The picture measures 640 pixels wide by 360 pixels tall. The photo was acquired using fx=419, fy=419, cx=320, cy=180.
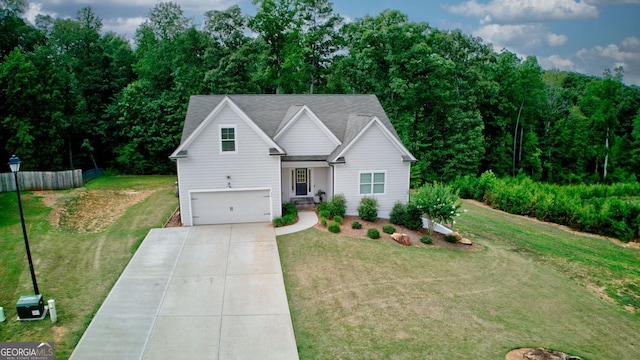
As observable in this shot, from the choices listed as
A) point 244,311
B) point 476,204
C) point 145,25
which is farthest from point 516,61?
point 244,311

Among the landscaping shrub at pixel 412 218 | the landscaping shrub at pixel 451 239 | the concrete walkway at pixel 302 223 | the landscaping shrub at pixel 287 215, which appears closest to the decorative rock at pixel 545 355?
the landscaping shrub at pixel 451 239

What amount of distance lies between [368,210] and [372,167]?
7.71 ft

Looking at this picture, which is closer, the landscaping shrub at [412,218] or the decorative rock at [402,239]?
the decorative rock at [402,239]

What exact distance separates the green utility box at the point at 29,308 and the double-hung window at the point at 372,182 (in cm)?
1500

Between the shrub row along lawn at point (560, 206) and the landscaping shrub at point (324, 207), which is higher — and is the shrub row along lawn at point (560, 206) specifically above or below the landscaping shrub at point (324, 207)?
below

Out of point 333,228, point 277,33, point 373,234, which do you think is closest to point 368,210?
point 373,234

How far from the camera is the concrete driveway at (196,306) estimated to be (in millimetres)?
11016

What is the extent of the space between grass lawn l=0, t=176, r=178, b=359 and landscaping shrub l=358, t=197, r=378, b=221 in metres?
10.3

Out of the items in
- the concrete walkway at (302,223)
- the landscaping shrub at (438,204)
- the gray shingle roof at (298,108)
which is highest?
the gray shingle roof at (298,108)

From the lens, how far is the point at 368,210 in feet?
71.1

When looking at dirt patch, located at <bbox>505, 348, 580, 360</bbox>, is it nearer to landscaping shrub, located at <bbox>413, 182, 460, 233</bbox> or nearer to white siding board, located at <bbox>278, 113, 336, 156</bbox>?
landscaping shrub, located at <bbox>413, 182, 460, 233</bbox>

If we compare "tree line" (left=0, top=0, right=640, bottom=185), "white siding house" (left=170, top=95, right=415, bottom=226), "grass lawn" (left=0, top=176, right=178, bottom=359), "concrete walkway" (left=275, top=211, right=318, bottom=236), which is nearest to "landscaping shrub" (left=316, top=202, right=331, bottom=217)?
"concrete walkway" (left=275, top=211, right=318, bottom=236)

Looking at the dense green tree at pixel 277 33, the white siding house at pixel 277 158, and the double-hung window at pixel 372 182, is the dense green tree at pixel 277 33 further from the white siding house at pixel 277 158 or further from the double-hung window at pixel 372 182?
the double-hung window at pixel 372 182

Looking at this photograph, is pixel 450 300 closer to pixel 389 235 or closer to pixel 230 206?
pixel 389 235
